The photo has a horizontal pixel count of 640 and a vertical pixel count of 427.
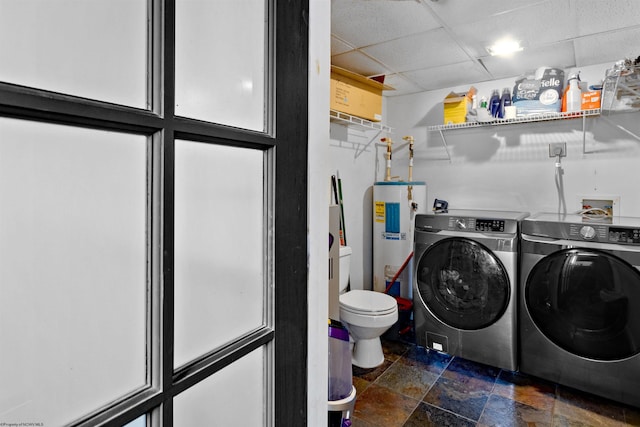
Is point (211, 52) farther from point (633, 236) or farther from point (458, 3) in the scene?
point (633, 236)

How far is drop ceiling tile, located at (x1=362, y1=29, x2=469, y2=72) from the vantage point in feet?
7.43

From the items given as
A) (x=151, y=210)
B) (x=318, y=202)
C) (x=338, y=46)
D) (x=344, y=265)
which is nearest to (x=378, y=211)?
(x=344, y=265)

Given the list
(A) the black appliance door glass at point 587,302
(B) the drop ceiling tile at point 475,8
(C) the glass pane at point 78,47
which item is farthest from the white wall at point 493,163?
(C) the glass pane at point 78,47

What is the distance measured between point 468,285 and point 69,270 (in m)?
2.49

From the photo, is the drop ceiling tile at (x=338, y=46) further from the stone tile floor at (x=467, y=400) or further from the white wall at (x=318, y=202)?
the stone tile floor at (x=467, y=400)

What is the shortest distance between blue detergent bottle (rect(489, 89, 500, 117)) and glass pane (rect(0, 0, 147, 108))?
9.44 feet

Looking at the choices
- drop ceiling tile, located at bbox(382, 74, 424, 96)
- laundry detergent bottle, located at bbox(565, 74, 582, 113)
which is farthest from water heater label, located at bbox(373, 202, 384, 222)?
laundry detergent bottle, located at bbox(565, 74, 582, 113)

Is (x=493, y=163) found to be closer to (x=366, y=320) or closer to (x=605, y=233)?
(x=605, y=233)

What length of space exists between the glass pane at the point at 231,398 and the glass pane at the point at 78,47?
0.40 m

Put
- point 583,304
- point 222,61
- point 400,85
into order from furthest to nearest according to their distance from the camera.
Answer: point 400,85 → point 583,304 → point 222,61

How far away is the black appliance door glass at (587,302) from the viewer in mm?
2004

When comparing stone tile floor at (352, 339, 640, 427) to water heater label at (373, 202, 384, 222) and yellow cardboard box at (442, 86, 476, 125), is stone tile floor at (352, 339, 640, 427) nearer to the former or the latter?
water heater label at (373, 202, 384, 222)

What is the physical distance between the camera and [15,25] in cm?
35

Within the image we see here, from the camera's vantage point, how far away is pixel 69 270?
0.40m
